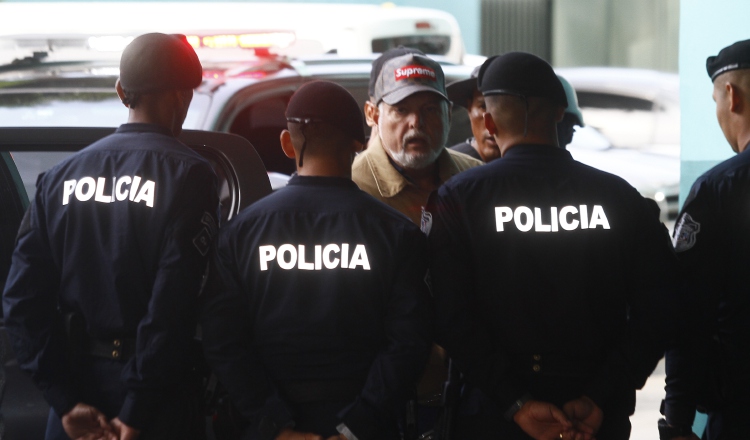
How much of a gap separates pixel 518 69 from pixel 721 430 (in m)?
1.11

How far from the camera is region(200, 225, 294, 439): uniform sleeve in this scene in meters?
2.23

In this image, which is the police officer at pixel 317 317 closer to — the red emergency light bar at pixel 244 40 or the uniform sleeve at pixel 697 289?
the uniform sleeve at pixel 697 289

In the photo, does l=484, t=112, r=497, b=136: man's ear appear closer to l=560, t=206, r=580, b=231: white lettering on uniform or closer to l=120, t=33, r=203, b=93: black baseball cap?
l=560, t=206, r=580, b=231: white lettering on uniform

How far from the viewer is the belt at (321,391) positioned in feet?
7.42

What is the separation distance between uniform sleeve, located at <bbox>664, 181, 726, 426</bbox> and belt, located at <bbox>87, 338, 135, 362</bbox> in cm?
138

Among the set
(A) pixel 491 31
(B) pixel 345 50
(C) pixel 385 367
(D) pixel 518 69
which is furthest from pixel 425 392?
(A) pixel 491 31

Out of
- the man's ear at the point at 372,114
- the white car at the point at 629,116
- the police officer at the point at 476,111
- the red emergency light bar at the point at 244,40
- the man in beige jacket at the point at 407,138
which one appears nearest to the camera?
the man in beige jacket at the point at 407,138

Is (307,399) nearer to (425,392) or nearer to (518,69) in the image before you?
(425,392)

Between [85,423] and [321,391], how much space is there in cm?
58

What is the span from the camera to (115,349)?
2.35 m

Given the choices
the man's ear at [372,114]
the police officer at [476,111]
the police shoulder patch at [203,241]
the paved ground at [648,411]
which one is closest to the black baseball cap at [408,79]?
the man's ear at [372,114]

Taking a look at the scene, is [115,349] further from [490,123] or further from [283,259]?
[490,123]

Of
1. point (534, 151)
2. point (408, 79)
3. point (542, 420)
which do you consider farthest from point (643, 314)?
point (408, 79)

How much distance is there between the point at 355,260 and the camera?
2256mm
